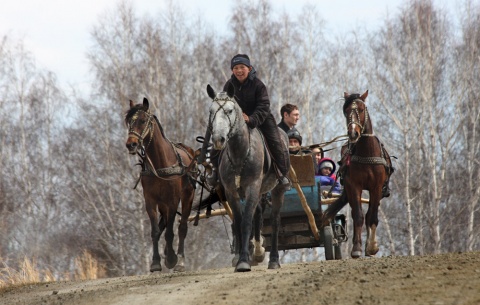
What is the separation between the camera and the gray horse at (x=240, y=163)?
431 inches

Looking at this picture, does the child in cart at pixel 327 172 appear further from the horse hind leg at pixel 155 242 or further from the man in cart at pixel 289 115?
the horse hind leg at pixel 155 242

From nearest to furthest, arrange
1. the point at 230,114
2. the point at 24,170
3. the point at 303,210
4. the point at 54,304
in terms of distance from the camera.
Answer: the point at 54,304
the point at 230,114
the point at 303,210
the point at 24,170

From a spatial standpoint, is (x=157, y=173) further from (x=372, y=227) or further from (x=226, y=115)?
Answer: (x=226, y=115)

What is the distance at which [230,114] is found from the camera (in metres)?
11.0

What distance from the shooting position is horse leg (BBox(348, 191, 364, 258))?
13.7 meters

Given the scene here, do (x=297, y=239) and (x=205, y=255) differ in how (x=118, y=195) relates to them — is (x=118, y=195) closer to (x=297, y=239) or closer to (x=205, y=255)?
(x=205, y=255)

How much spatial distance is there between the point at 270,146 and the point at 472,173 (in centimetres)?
1976

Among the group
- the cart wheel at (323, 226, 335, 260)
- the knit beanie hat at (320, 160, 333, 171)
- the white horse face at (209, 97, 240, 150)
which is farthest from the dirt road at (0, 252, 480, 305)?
the knit beanie hat at (320, 160, 333, 171)

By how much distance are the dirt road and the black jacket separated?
1.84 metres

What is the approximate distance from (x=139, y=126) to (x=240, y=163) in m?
2.73

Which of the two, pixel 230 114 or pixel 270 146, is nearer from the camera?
pixel 230 114

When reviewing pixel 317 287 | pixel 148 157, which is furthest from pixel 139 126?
pixel 317 287

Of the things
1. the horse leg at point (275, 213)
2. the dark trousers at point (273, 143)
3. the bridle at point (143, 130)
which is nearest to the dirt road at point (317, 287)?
the horse leg at point (275, 213)

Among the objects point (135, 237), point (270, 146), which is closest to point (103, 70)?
point (135, 237)
